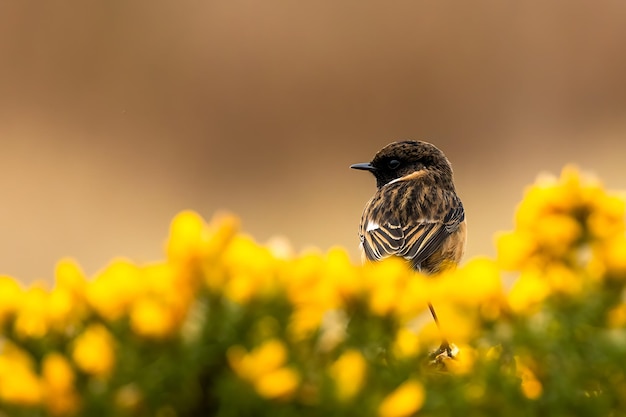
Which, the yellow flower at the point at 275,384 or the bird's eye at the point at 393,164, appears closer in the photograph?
the yellow flower at the point at 275,384

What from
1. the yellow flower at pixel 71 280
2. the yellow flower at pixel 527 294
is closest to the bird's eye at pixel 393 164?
the yellow flower at pixel 527 294

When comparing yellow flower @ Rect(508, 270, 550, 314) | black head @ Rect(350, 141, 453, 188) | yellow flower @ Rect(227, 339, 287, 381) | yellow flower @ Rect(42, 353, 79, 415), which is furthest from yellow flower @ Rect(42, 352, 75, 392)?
black head @ Rect(350, 141, 453, 188)

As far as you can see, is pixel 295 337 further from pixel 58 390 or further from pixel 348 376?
pixel 58 390

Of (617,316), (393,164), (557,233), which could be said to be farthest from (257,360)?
(393,164)

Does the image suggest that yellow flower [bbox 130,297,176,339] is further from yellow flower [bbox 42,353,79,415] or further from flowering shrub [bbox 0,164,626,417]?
yellow flower [bbox 42,353,79,415]

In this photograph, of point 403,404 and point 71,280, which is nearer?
point 403,404

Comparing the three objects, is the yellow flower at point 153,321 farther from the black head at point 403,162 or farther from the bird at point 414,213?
the black head at point 403,162

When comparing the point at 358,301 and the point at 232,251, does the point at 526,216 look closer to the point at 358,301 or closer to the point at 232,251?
the point at 358,301
